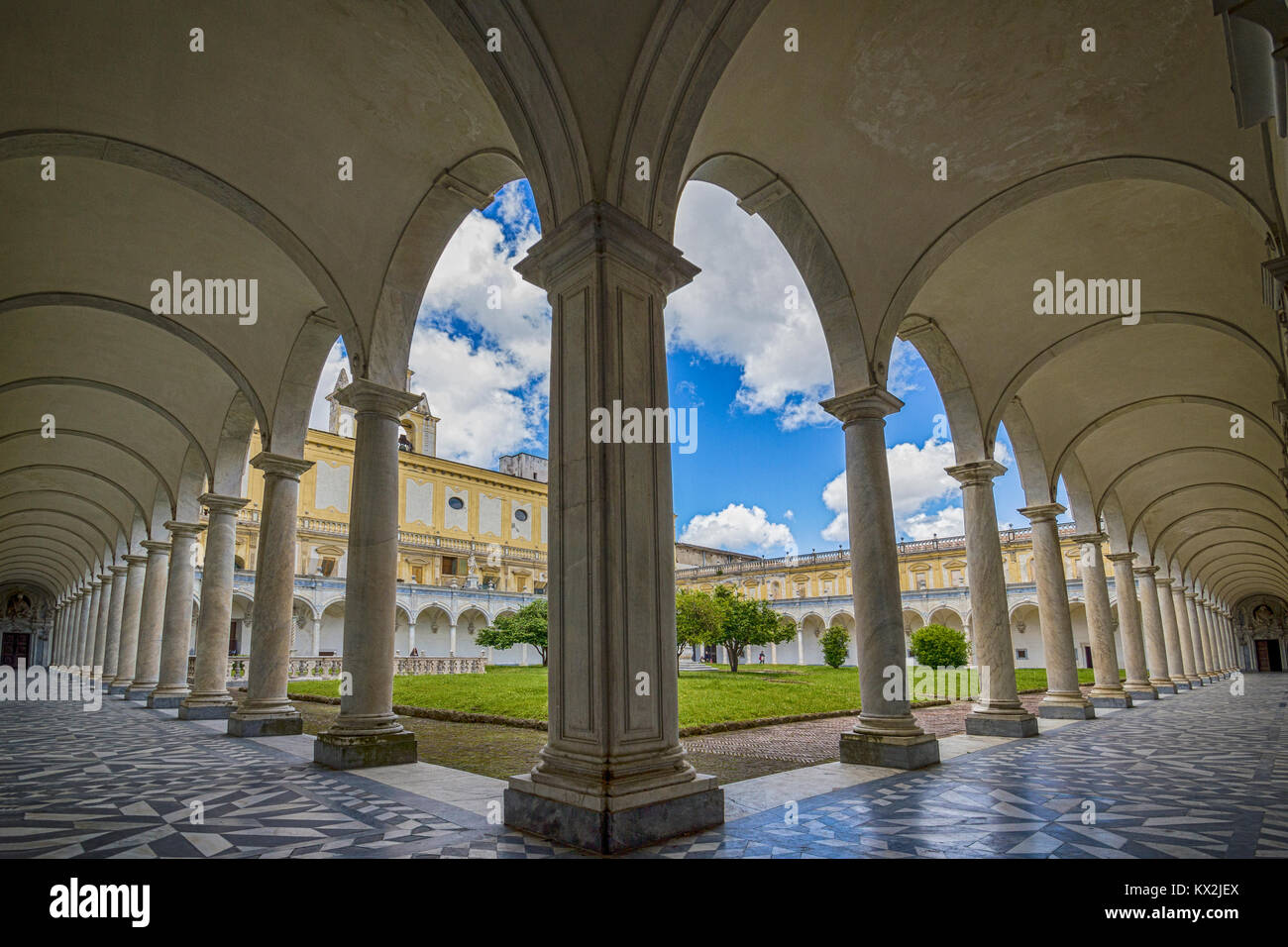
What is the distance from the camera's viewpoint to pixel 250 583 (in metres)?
33.1

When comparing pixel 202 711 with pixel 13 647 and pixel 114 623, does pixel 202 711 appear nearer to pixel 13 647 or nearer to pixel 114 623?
pixel 114 623

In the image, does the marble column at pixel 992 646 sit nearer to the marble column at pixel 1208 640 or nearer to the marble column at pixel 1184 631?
the marble column at pixel 1184 631

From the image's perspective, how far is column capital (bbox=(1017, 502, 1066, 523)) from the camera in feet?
44.9

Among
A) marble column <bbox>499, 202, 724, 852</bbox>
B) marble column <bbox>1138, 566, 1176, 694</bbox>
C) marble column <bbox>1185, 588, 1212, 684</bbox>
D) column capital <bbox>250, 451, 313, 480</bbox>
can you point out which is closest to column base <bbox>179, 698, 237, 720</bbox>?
column capital <bbox>250, 451, 313, 480</bbox>

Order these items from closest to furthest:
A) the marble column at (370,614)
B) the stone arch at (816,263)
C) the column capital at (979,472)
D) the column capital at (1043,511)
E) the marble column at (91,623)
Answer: the marble column at (370,614) < the stone arch at (816,263) < the column capital at (979,472) < the column capital at (1043,511) < the marble column at (91,623)

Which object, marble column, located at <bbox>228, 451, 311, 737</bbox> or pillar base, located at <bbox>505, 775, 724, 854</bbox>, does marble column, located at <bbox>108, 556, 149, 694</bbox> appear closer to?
marble column, located at <bbox>228, 451, 311, 737</bbox>

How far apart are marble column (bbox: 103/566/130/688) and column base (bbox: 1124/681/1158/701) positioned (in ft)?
90.7

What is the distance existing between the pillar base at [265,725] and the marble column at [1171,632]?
2606cm

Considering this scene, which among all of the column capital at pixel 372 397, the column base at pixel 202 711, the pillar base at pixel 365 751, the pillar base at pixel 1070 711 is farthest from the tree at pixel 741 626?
the column capital at pixel 372 397

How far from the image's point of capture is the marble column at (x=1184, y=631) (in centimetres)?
2677

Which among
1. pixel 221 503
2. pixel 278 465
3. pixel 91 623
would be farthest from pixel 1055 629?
pixel 91 623

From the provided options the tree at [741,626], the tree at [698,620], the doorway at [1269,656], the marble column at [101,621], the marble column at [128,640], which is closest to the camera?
the marble column at [128,640]

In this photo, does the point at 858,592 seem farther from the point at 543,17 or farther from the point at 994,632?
the point at 543,17
